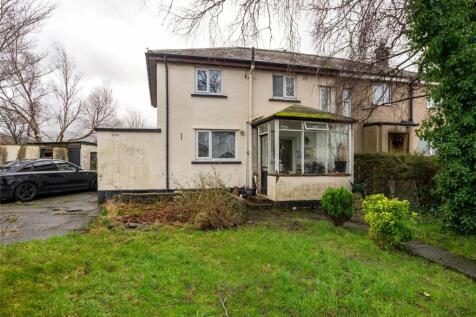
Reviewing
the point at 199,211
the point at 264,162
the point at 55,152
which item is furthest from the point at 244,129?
the point at 55,152

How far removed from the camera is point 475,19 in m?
6.47

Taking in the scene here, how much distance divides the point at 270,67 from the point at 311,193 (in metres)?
5.80

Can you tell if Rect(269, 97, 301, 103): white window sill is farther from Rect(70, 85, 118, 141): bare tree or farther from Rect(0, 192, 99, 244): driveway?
Rect(70, 85, 118, 141): bare tree

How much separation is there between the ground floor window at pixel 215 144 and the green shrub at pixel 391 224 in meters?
7.51

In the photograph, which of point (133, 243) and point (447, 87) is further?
point (447, 87)

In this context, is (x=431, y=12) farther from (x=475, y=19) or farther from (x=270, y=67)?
(x=270, y=67)

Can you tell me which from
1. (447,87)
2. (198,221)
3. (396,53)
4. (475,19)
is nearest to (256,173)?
(198,221)

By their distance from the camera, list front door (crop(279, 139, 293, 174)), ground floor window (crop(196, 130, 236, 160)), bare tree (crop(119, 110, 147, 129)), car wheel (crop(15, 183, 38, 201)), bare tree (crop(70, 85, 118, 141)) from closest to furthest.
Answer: front door (crop(279, 139, 293, 174)) < car wheel (crop(15, 183, 38, 201)) < ground floor window (crop(196, 130, 236, 160)) < bare tree (crop(70, 85, 118, 141)) < bare tree (crop(119, 110, 147, 129))

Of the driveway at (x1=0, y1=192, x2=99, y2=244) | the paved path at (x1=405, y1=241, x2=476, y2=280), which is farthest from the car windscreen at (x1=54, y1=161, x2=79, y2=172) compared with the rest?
the paved path at (x1=405, y1=241, x2=476, y2=280)

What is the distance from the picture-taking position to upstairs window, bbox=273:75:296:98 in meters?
13.1

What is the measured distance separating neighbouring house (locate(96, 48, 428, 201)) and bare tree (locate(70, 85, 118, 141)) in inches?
1183

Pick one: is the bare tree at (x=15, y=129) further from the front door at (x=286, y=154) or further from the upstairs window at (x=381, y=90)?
the upstairs window at (x=381, y=90)

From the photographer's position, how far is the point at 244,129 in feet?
41.4

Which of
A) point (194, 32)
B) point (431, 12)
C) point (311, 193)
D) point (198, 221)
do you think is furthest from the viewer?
point (311, 193)
